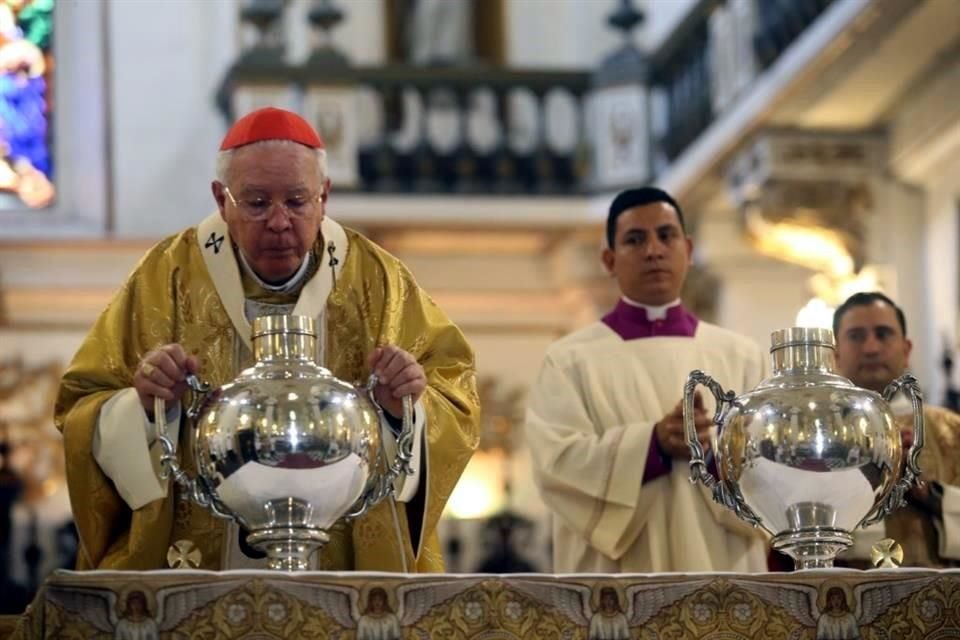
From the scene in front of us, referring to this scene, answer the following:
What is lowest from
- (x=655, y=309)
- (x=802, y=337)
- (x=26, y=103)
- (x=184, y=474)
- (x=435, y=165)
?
(x=184, y=474)

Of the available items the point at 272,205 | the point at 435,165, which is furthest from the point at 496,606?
the point at 435,165

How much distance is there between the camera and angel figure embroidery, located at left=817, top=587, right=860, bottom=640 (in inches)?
153

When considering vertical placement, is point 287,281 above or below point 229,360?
above

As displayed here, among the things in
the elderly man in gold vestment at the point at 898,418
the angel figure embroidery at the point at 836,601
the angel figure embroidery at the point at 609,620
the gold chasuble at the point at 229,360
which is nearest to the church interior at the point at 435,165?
the elderly man in gold vestment at the point at 898,418

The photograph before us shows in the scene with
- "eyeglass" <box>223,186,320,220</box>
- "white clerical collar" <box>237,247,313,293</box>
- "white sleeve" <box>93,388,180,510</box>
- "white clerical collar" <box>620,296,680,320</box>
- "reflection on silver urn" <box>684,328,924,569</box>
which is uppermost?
"white clerical collar" <box>620,296,680,320</box>

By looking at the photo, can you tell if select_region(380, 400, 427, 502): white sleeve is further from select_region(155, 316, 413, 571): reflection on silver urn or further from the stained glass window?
the stained glass window

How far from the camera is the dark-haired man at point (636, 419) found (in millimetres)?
6324

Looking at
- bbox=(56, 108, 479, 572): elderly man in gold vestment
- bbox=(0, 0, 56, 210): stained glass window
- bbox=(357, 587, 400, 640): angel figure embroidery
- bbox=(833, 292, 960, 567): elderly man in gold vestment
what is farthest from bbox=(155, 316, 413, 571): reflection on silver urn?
bbox=(0, 0, 56, 210): stained glass window

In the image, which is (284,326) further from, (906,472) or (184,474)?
(906,472)

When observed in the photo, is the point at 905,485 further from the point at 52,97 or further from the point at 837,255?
the point at 52,97

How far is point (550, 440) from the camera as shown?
6.45 meters

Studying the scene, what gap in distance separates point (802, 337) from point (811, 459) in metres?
0.28

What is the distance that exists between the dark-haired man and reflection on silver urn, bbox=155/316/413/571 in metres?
1.93

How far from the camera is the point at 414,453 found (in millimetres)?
4926
